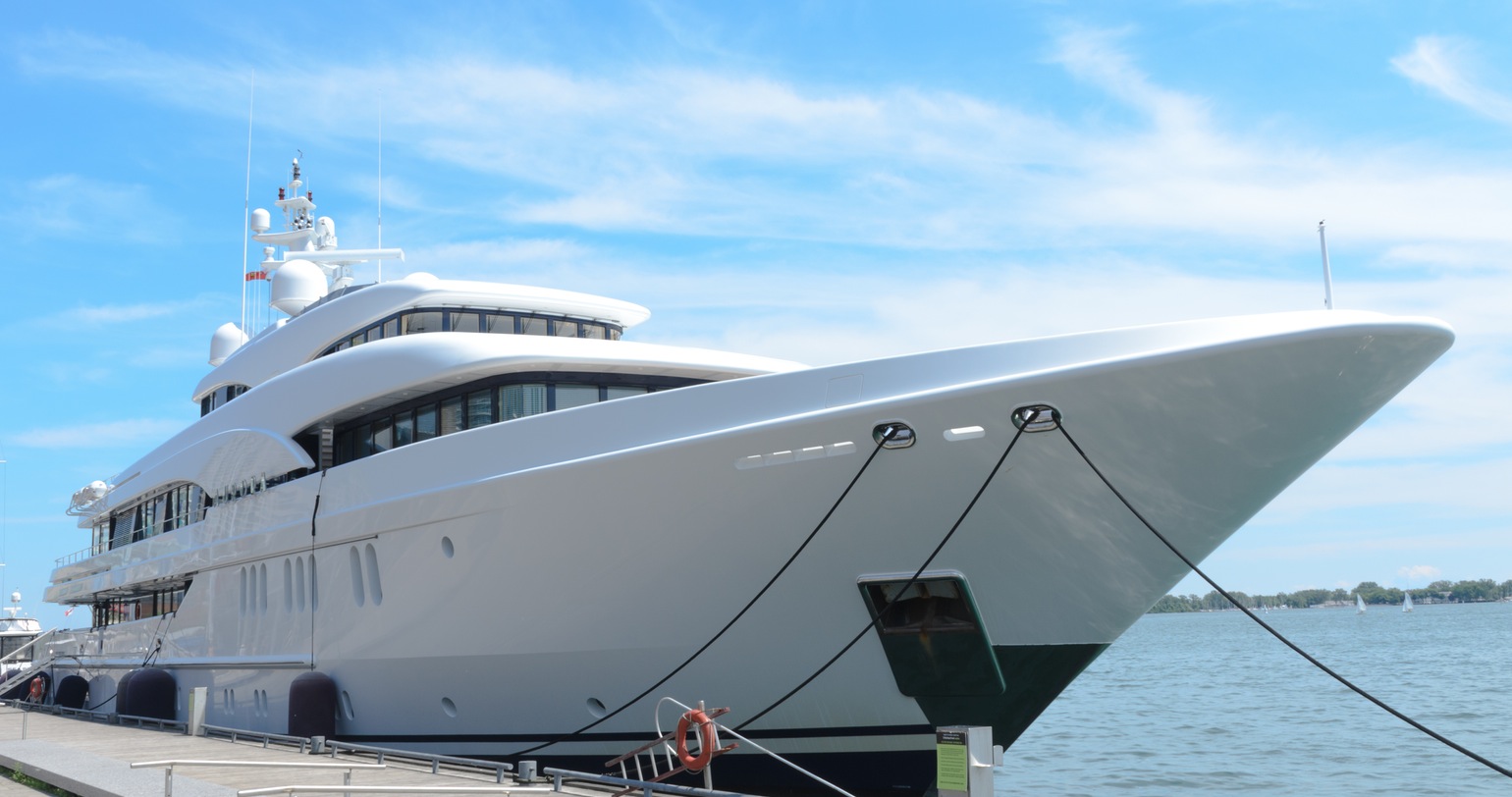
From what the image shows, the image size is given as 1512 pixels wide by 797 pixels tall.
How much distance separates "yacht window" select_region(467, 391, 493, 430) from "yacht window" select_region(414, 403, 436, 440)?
0.77m

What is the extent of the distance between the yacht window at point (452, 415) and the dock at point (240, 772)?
329 centimetres

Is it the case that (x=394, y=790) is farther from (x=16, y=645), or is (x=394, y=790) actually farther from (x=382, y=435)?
(x=16, y=645)

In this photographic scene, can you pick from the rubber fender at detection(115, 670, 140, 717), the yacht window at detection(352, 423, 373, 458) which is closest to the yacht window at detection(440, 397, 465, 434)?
the yacht window at detection(352, 423, 373, 458)

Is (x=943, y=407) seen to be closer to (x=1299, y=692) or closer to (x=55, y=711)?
(x=55, y=711)

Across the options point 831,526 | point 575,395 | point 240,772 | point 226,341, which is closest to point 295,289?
point 226,341

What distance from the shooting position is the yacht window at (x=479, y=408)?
12.5 metres

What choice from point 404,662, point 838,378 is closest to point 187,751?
point 404,662

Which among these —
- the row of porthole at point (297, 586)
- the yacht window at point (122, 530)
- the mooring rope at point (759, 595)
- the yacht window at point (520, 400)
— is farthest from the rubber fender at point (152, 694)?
the yacht window at point (520, 400)

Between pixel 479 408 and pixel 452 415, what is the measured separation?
0.56 metres

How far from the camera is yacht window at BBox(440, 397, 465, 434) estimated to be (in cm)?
1282

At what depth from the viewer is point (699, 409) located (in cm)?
1019

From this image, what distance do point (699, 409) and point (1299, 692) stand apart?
2959cm

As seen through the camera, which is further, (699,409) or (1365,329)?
(699,409)

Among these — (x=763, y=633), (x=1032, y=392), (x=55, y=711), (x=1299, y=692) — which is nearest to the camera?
(x=1032, y=392)
